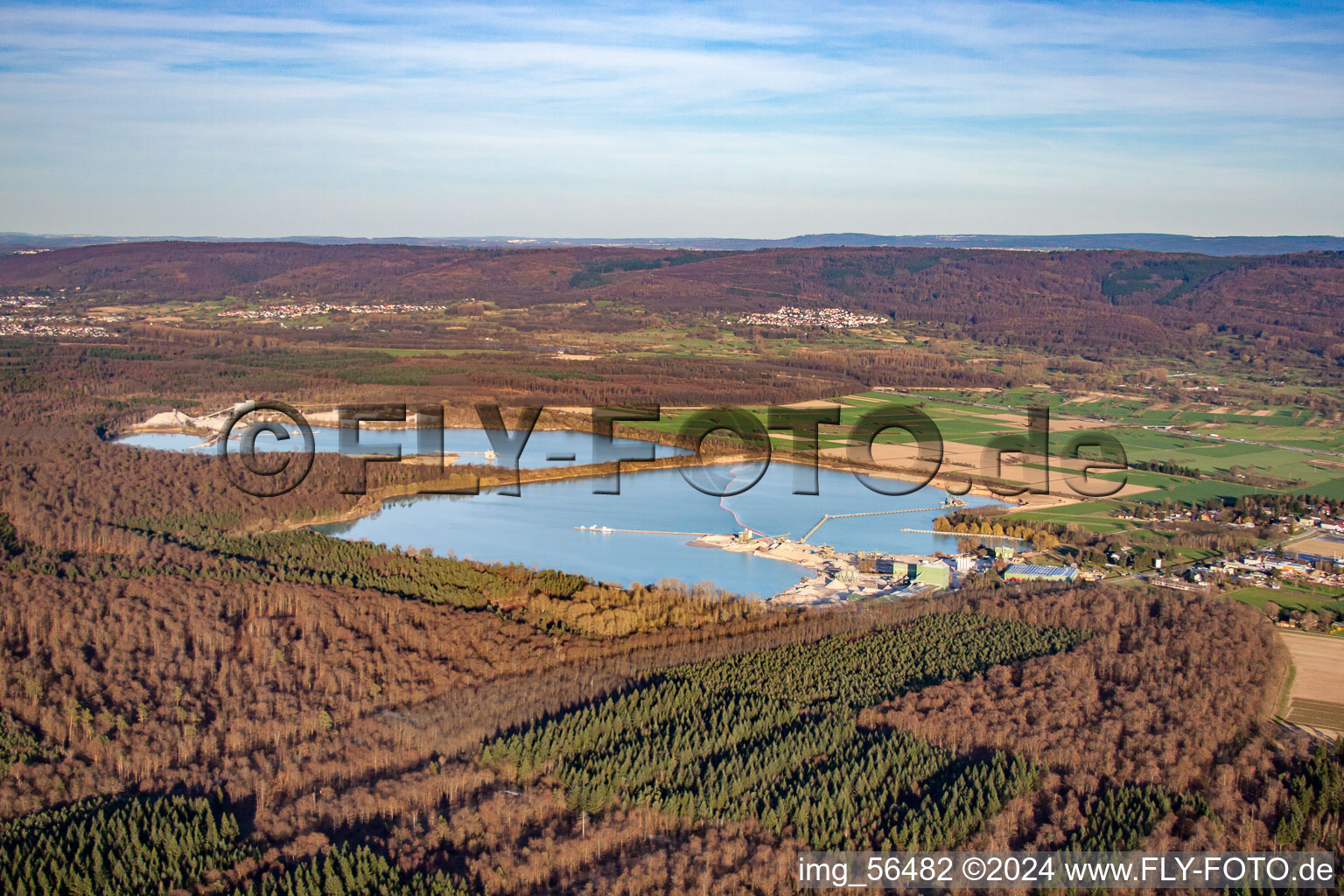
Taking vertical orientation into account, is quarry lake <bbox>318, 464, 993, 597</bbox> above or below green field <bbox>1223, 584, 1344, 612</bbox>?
above

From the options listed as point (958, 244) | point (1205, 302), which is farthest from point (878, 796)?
point (958, 244)

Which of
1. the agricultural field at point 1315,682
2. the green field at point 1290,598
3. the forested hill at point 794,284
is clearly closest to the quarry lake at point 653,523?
the green field at point 1290,598

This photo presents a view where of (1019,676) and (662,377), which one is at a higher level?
(662,377)

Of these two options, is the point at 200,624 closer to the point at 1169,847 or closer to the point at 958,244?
the point at 1169,847

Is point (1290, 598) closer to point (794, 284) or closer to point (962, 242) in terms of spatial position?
point (794, 284)

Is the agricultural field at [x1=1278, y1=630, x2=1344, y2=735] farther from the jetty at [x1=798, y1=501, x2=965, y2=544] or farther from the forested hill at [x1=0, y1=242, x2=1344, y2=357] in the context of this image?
the forested hill at [x1=0, y1=242, x2=1344, y2=357]

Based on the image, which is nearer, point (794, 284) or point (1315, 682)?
point (1315, 682)

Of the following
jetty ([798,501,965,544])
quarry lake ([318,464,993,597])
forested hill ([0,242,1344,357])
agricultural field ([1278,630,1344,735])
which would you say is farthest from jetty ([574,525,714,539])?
forested hill ([0,242,1344,357])

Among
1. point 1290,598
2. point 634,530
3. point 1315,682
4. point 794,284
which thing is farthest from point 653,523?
point 794,284
